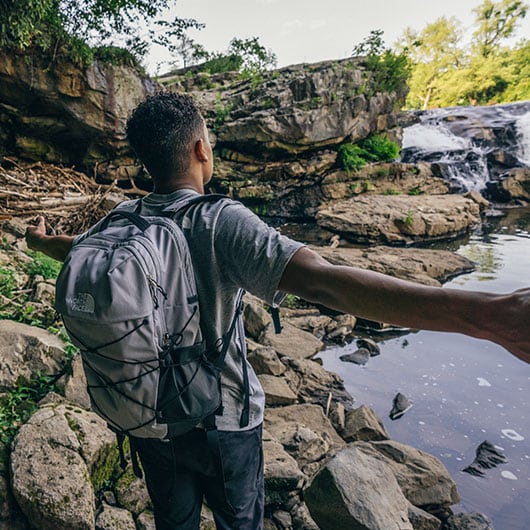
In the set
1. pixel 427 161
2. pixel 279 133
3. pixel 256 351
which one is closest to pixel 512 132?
pixel 427 161

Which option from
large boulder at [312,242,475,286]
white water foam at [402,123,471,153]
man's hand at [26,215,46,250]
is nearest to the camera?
man's hand at [26,215,46,250]

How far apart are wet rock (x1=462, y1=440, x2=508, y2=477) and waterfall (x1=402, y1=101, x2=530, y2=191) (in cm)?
1341

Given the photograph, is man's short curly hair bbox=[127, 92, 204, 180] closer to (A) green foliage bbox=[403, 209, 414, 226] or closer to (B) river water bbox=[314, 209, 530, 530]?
(B) river water bbox=[314, 209, 530, 530]

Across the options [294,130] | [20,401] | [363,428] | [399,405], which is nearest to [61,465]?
[20,401]

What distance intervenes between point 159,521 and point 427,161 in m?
17.0

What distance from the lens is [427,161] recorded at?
52.4 feet

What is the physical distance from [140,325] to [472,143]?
64.5 feet

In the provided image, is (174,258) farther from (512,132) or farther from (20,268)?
(512,132)

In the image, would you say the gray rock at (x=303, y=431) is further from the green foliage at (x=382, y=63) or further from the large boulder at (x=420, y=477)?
the green foliage at (x=382, y=63)

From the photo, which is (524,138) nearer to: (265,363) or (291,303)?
(291,303)

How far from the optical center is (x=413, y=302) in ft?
2.96

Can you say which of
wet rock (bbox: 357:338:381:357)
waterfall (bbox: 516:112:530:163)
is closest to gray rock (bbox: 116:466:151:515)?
wet rock (bbox: 357:338:381:357)

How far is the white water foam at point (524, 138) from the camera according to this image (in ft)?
54.1

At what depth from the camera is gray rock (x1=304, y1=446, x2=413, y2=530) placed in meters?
2.10
